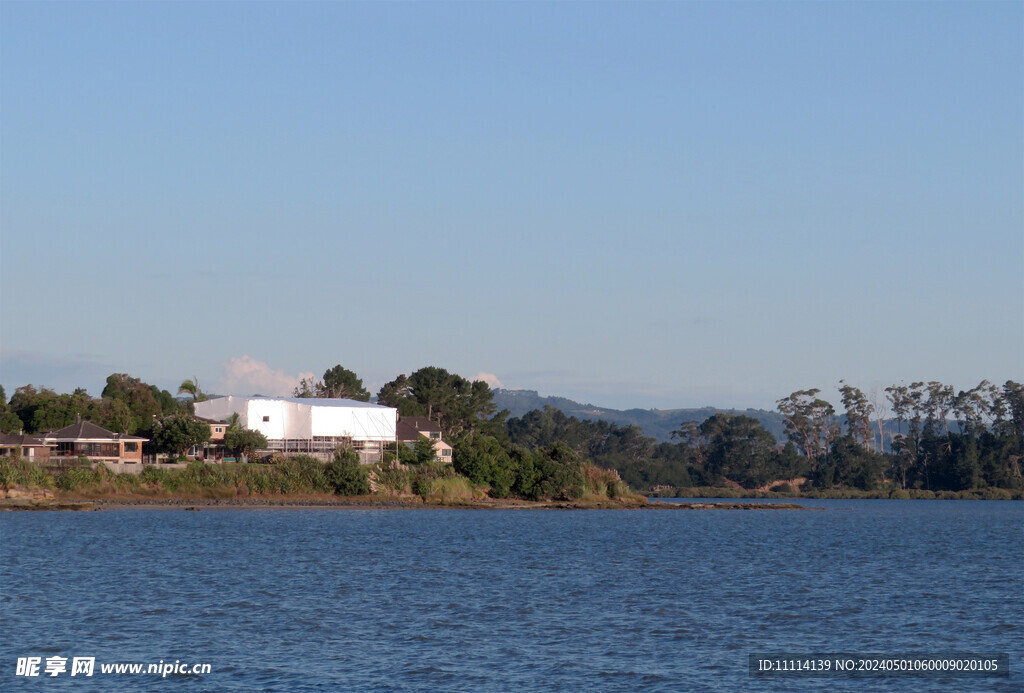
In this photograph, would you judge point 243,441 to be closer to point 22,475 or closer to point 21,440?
point 21,440

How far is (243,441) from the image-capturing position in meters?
135

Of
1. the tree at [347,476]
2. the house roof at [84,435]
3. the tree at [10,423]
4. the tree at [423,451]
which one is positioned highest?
the tree at [10,423]

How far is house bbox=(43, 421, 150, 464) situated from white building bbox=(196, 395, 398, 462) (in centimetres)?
1509

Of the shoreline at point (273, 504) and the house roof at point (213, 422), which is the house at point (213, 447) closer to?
the house roof at point (213, 422)

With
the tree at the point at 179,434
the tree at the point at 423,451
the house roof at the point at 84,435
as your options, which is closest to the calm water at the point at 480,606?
the house roof at the point at 84,435

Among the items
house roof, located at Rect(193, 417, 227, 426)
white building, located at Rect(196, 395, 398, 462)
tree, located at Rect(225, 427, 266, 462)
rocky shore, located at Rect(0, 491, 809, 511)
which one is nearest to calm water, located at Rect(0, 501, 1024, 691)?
rocky shore, located at Rect(0, 491, 809, 511)

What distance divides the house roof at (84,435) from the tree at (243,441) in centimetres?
964

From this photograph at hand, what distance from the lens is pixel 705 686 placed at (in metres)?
29.2

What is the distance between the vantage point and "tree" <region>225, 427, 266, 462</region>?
134500 mm

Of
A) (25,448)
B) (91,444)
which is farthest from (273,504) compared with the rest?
(25,448)

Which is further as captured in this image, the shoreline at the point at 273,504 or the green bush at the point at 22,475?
the green bush at the point at 22,475

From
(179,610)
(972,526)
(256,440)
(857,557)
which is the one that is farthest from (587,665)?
(256,440)

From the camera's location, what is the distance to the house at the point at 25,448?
404 feet

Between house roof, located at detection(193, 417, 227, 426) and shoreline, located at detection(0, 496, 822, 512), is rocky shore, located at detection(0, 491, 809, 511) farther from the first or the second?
house roof, located at detection(193, 417, 227, 426)
